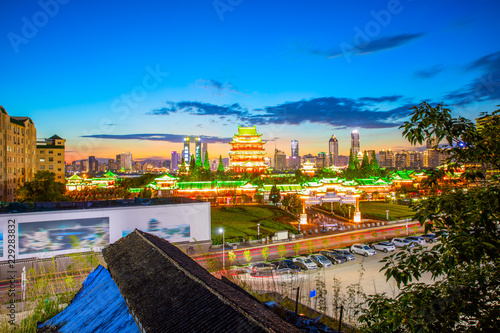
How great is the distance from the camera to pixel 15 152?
1837 inches

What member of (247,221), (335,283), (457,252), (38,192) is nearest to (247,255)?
(335,283)

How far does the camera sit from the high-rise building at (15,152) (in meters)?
42.6

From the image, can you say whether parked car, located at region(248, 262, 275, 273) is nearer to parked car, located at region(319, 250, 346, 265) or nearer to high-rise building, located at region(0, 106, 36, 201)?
parked car, located at region(319, 250, 346, 265)

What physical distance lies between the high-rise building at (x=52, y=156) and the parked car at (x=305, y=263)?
58.3 metres

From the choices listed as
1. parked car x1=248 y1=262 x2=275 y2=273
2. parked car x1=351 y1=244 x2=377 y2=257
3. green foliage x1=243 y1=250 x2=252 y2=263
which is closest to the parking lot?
parked car x1=248 y1=262 x2=275 y2=273

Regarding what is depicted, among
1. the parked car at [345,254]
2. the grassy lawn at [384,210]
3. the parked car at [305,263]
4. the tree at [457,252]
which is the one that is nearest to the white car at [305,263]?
the parked car at [305,263]

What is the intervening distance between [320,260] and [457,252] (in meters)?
19.5

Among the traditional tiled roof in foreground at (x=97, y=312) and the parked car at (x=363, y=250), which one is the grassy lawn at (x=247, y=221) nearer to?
the parked car at (x=363, y=250)

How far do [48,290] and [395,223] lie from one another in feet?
120

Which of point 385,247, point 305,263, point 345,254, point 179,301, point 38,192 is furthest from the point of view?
point 38,192

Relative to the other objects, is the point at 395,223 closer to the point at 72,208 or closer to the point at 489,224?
the point at 72,208

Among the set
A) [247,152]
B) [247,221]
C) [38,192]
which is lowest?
[247,221]

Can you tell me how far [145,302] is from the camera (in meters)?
7.98

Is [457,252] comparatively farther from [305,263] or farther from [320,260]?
[320,260]
